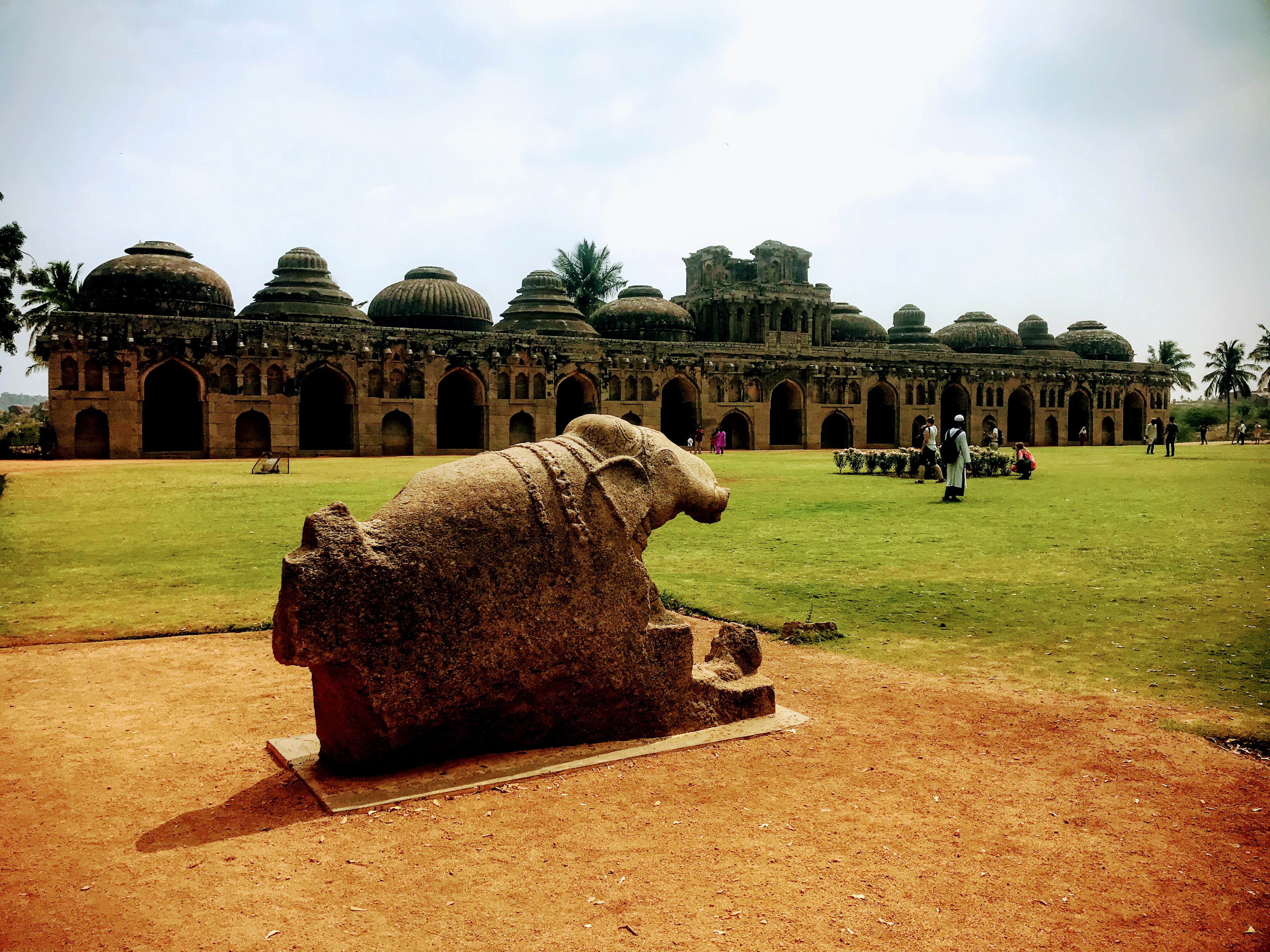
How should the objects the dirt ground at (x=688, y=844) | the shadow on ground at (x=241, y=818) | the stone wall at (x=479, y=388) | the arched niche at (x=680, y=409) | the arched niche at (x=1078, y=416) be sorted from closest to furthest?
the dirt ground at (x=688, y=844) < the shadow on ground at (x=241, y=818) < the stone wall at (x=479, y=388) < the arched niche at (x=680, y=409) < the arched niche at (x=1078, y=416)

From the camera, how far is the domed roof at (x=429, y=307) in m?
40.4

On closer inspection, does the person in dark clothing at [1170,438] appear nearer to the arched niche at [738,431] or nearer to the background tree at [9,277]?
the arched niche at [738,431]

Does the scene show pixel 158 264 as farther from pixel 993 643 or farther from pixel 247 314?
pixel 993 643

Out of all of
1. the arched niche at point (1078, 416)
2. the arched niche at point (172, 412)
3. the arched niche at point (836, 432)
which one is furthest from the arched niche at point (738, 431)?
the arched niche at point (172, 412)

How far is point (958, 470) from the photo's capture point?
17.7 m

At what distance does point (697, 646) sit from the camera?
748 cm

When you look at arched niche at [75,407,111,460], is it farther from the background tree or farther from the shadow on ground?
the shadow on ground

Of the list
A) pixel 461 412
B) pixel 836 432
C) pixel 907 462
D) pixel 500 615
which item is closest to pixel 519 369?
pixel 461 412

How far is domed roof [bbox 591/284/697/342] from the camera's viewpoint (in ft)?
150

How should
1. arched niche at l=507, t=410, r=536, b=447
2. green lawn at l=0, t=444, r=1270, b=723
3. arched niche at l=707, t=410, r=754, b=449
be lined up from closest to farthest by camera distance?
1. green lawn at l=0, t=444, r=1270, b=723
2. arched niche at l=507, t=410, r=536, b=447
3. arched niche at l=707, t=410, r=754, b=449

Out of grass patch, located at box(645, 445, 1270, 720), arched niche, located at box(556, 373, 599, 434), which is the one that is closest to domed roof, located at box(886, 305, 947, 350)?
arched niche, located at box(556, 373, 599, 434)

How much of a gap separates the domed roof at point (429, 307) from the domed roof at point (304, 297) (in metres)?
1.51

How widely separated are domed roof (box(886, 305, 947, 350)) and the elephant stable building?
14cm

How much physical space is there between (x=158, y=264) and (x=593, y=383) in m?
17.4
